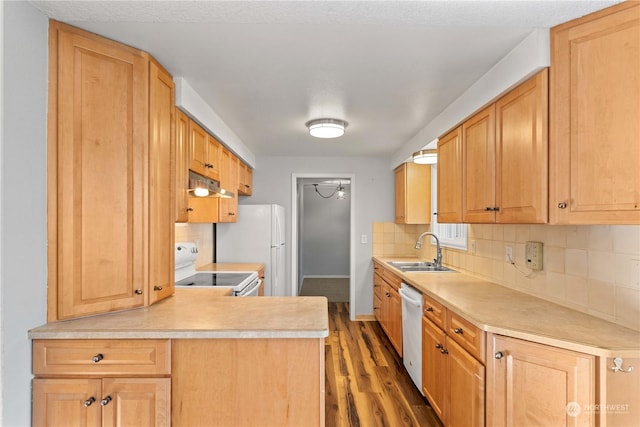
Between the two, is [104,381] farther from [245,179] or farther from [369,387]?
[245,179]

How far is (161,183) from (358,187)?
10.1ft

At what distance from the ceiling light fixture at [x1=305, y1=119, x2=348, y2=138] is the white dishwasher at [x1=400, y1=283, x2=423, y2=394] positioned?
145cm

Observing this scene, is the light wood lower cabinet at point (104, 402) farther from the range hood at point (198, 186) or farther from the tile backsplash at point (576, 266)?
the tile backsplash at point (576, 266)

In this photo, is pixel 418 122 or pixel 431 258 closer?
pixel 418 122

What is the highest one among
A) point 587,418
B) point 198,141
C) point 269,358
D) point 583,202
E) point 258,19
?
point 258,19

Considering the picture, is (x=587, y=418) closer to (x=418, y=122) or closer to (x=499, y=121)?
(x=499, y=121)


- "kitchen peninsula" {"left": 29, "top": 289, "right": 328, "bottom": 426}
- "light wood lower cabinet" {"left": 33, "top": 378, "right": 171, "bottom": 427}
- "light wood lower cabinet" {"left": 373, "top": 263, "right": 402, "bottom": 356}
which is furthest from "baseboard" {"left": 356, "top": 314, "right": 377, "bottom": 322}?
"light wood lower cabinet" {"left": 33, "top": 378, "right": 171, "bottom": 427}

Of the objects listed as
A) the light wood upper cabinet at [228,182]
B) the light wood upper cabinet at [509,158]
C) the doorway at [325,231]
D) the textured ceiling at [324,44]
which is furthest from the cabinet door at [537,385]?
the doorway at [325,231]

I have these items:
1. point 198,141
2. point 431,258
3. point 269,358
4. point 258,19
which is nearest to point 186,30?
point 258,19

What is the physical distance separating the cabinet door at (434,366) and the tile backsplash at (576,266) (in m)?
0.63

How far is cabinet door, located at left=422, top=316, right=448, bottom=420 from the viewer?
6.72 ft

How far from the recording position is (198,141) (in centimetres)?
241

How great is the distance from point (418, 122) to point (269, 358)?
232 cm

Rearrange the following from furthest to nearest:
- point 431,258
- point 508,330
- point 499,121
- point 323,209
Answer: point 323,209, point 431,258, point 499,121, point 508,330
